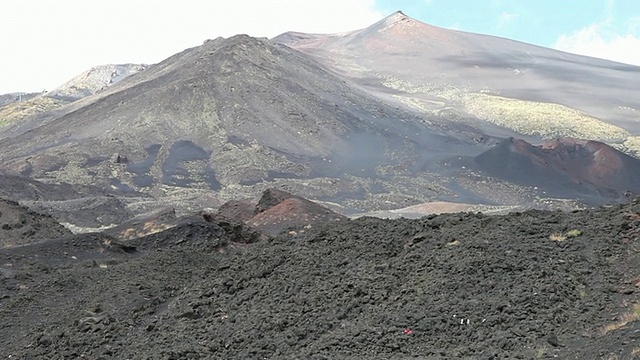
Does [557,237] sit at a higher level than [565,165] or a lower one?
higher

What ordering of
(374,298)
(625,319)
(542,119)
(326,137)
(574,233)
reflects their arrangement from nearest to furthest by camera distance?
1. (625,319)
2. (374,298)
3. (574,233)
4. (326,137)
5. (542,119)

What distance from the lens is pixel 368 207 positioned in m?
68.4

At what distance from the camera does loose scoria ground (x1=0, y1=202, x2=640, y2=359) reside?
38.9 ft

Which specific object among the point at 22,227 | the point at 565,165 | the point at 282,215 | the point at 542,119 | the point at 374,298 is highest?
the point at 374,298

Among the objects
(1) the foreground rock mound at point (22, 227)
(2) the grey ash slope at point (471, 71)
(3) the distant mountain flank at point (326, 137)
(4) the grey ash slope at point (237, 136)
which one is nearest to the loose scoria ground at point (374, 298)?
(1) the foreground rock mound at point (22, 227)

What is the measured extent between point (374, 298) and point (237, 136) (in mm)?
73500

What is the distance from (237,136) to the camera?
86.6 meters

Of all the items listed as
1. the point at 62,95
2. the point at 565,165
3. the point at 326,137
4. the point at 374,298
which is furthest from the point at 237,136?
the point at 62,95

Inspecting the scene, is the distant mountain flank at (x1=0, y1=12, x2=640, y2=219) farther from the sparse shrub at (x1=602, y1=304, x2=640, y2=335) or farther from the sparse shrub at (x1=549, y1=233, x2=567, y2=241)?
the sparse shrub at (x1=602, y1=304, x2=640, y2=335)

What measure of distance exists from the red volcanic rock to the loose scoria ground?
213ft

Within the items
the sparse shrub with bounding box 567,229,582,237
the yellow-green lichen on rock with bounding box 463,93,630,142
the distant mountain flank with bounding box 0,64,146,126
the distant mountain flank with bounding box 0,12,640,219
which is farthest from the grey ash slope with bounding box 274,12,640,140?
the sparse shrub with bounding box 567,229,582,237

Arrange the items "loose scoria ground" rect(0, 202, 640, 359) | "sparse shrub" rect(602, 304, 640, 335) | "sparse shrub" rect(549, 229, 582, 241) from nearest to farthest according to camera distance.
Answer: "sparse shrub" rect(602, 304, 640, 335) < "loose scoria ground" rect(0, 202, 640, 359) < "sparse shrub" rect(549, 229, 582, 241)

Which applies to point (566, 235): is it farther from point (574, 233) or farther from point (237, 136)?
point (237, 136)

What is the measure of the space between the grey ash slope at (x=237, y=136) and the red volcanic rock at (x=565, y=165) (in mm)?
7445
